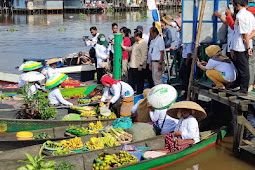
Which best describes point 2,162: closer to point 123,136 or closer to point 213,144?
point 123,136

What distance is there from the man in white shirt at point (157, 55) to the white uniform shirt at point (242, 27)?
9.11 ft

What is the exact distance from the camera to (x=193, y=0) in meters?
9.34

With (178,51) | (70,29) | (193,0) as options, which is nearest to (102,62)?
(178,51)

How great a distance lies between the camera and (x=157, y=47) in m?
10.2

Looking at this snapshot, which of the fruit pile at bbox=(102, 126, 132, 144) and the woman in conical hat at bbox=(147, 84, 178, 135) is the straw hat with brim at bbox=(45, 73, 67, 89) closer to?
the fruit pile at bbox=(102, 126, 132, 144)

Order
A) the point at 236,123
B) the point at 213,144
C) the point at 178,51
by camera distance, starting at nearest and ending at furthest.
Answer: the point at 236,123
the point at 213,144
the point at 178,51

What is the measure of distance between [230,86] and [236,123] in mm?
866

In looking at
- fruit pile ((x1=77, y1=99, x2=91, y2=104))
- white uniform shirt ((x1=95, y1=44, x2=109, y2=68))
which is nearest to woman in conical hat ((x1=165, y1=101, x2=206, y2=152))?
fruit pile ((x1=77, y1=99, x2=91, y2=104))

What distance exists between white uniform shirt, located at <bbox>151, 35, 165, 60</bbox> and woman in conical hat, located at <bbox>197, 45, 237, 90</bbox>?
2.03 meters

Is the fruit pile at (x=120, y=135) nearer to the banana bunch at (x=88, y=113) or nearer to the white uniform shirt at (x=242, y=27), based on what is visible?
the banana bunch at (x=88, y=113)

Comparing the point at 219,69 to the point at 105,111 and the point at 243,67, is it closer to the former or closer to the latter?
the point at 243,67

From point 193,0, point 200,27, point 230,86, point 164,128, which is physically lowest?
point 164,128

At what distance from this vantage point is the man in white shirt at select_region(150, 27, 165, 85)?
1011 cm

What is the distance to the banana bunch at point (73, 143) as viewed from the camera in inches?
299
